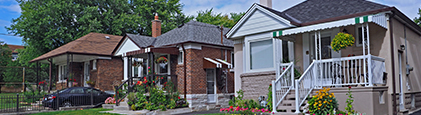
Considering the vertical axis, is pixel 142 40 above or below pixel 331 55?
above

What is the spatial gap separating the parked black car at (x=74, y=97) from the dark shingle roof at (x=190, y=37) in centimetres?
366

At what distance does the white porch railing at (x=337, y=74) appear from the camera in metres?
10.1

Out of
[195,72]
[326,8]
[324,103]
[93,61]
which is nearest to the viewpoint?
[324,103]

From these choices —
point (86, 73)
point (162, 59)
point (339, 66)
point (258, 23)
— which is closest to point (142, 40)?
point (162, 59)

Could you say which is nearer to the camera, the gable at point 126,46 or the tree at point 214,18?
the gable at point 126,46

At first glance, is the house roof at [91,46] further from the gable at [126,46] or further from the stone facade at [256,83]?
the stone facade at [256,83]

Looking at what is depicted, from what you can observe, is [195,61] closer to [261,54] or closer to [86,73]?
[261,54]

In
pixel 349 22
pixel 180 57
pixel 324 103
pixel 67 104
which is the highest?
pixel 349 22

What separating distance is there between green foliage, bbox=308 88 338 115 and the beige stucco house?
51 centimetres

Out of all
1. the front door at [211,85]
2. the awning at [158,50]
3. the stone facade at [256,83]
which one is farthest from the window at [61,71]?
the stone facade at [256,83]

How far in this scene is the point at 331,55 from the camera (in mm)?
12305

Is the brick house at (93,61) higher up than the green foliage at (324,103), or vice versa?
the brick house at (93,61)

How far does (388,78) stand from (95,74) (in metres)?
18.2

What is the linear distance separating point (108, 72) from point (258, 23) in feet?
42.4
